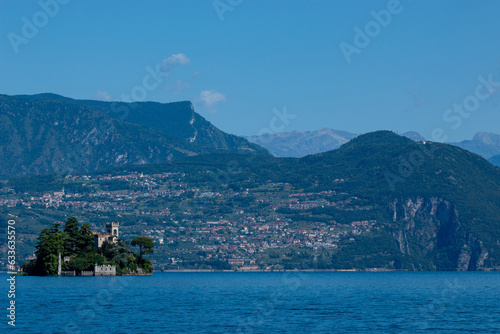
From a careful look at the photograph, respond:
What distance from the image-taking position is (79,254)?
145500 millimetres

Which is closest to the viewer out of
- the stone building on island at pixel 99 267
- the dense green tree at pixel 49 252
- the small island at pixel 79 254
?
the dense green tree at pixel 49 252

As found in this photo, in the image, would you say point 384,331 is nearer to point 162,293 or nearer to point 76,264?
point 162,293

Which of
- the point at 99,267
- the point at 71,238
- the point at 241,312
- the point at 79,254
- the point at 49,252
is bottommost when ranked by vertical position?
the point at 241,312

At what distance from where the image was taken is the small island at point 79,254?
140 meters

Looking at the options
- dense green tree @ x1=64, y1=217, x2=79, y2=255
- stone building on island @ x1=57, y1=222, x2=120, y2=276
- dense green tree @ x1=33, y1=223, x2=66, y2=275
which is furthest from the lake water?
dense green tree @ x1=64, y1=217, x2=79, y2=255

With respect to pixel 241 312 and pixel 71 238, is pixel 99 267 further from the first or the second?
pixel 241 312

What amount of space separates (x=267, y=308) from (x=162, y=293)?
92.1 feet

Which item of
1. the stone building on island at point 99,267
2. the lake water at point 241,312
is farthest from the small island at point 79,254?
the lake water at point 241,312

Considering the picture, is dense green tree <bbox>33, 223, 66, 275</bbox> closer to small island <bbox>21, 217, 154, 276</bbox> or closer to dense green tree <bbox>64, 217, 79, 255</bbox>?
small island <bbox>21, 217, 154, 276</bbox>

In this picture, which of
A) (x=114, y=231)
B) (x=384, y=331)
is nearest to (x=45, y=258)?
(x=114, y=231)

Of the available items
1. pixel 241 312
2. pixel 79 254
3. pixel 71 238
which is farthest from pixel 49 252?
pixel 241 312

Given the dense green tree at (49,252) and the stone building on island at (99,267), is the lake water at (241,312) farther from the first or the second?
the stone building on island at (99,267)

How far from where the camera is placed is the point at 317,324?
69312 millimetres

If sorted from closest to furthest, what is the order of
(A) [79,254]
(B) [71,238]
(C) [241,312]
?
1. (C) [241,312]
2. (B) [71,238]
3. (A) [79,254]
